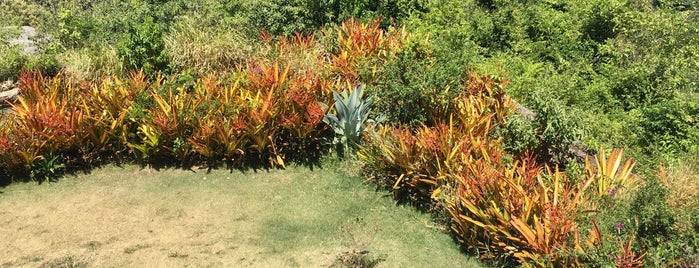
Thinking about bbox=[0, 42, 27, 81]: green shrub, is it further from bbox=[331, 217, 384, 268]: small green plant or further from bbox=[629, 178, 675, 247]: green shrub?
bbox=[629, 178, 675, 247]: green shrub

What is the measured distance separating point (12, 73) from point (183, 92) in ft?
8.90

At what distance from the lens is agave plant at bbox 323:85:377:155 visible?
241 inches

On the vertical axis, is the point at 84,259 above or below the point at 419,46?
below

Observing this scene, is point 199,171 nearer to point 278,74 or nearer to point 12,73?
point 278,74

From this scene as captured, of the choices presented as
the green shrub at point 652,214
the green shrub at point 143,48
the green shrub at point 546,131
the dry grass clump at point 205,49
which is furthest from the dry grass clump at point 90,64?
the green shrub at point 652,214

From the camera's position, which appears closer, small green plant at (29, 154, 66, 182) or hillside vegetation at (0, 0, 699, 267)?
hillside vegetation at (0, 0, 699, 267)

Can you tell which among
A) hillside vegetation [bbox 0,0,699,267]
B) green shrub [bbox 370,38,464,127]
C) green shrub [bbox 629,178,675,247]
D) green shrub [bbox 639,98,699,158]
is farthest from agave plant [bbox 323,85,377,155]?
green shrub [bbox 639,98,699,158]

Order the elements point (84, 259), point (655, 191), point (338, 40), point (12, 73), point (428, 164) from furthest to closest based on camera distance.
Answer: point (338, 40) < point (12, 73) < point (428, 164) < point (84, 259) < point (655, 191)

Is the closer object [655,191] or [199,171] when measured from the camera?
[655,191]

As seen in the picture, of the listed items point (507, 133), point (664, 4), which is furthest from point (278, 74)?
point (664, 4)

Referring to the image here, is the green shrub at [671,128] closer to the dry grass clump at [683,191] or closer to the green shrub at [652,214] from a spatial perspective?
the dry grass clump at [683,191]

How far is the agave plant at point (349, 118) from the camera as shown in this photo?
611cm

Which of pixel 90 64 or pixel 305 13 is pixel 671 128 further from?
pixel 90 64

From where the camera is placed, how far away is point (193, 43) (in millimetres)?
7492
